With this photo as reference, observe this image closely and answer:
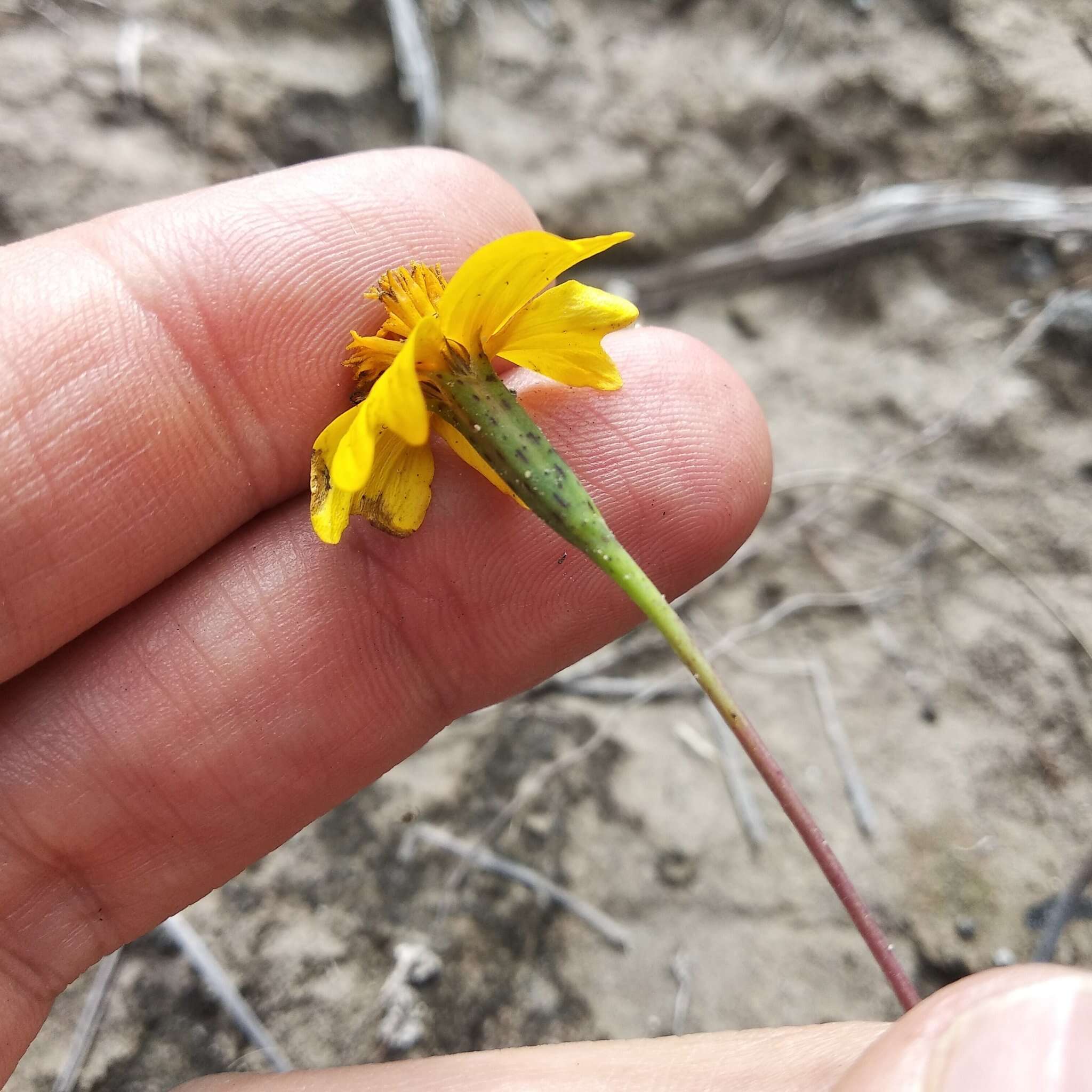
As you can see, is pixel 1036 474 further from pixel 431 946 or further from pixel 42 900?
pixel 42 900

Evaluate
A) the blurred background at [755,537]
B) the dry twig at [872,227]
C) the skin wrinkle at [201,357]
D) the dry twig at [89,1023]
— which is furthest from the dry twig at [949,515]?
the dry twig at [89,1023]

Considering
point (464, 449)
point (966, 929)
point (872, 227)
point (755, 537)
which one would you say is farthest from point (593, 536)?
point (872, 227)

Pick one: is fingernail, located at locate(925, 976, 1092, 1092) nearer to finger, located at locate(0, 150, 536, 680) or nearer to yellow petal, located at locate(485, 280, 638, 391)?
yellow petal, located at locate(485, 280, 638, 391)

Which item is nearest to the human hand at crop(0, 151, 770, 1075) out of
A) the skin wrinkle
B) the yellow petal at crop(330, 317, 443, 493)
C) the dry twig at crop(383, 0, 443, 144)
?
the skin wrinkle

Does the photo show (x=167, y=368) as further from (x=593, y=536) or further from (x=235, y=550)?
(x=593, y=536)

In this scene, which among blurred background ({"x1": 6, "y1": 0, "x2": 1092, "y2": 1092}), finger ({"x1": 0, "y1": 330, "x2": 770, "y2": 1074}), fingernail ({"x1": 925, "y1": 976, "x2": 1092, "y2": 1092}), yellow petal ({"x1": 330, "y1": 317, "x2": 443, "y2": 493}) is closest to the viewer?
fingernail ({"x1": 925, "y1": 976, "x2": 1092, "y2": 1092})

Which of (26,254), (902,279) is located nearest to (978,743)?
(902,279)

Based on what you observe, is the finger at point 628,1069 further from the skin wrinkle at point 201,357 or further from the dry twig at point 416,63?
the dry twig at point 416,63
